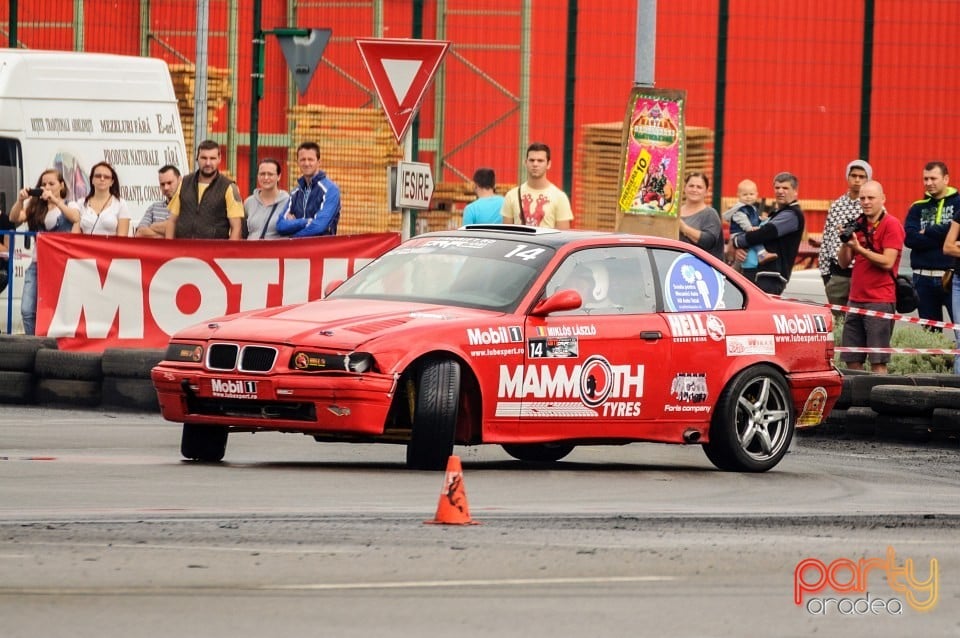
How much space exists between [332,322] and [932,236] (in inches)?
302

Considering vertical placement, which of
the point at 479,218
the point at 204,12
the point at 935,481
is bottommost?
the point at 935,481

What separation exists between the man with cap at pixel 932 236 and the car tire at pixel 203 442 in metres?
7.57

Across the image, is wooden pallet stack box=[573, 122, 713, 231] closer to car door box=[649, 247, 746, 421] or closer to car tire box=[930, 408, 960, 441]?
car tire box=[930, 408, 960, 441]

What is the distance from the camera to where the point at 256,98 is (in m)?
25.4

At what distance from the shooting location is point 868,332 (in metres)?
16.5

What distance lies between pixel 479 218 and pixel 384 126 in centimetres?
1250

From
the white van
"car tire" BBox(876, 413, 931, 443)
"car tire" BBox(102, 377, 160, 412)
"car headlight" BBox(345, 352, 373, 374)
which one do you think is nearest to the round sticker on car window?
"car headlight" BBox(345, 352, 373, 374)

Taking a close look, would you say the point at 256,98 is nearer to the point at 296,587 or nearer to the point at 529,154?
the point at 529,154

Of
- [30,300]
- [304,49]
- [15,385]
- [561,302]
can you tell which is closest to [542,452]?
[561,302]

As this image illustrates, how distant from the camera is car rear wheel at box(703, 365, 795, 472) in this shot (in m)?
12.3

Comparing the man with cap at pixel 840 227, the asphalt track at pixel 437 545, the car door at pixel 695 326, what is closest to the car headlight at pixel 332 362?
the asphalt track at pixel 437 545

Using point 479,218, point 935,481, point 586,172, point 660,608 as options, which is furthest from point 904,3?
point 660,608

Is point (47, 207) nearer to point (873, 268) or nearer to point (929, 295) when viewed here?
point (873, 268)

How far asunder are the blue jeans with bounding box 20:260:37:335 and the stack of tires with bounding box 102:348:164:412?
1.76 meters
